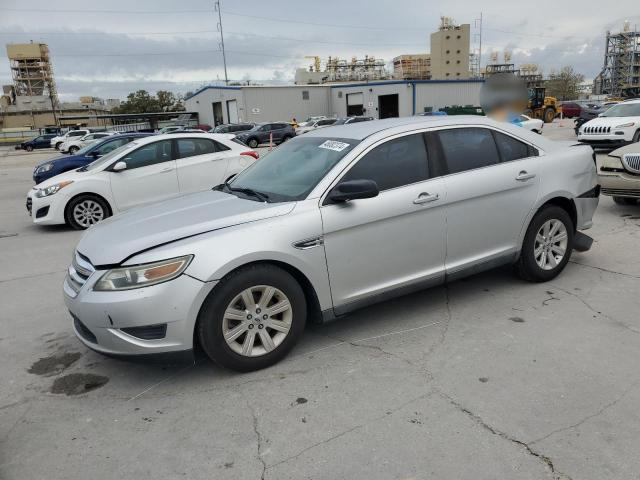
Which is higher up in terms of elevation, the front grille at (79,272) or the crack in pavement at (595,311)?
the front grille at (79,272)

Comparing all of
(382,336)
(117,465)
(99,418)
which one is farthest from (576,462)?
(99,418)

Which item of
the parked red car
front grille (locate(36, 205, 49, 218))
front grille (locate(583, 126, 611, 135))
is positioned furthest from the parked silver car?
the parked red car

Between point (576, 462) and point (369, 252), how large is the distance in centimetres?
187

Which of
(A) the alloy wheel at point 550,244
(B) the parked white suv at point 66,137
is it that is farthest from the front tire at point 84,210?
(B) the parked white suv at point 66,137

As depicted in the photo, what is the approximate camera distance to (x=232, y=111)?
55.2m

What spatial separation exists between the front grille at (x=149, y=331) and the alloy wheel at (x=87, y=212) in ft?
20.5

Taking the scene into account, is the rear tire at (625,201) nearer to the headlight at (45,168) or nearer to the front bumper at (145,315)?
the front bumper at (145,315)

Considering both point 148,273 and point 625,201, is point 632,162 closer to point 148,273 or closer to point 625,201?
point 625,201

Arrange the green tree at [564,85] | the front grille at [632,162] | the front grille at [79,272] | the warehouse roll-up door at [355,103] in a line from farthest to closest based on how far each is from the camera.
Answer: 1. the green tree at [564,85]
2. the warehouse roll-up door at [355,103]
3. the front grille at [632,162]
4. the front grille at [79,272]

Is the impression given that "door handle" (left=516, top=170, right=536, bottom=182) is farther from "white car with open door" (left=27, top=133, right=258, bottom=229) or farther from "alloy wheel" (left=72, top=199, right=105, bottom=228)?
"alloy wheel" (left=72, top=199, right=105, bottom=228)

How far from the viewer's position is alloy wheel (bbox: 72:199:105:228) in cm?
877

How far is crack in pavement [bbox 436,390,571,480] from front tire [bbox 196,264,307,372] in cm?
111

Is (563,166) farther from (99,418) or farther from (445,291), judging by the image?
(99,418)

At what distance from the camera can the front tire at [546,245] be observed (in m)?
4.73
